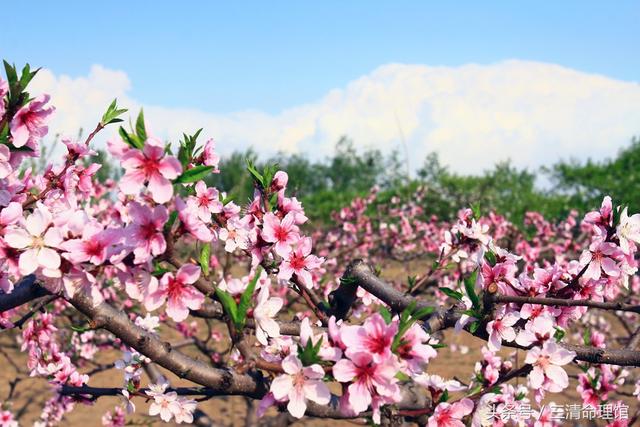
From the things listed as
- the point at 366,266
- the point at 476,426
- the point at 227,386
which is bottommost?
the point at 476,426

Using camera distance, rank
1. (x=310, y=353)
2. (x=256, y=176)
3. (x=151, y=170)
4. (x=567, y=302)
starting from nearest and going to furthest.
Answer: (x=151, y=170) → (x=310, y=353) → (x=567, y=302) → (x=256, y=176)

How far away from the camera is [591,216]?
Result: 2117 mm

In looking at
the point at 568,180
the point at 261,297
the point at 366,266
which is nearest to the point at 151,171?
the point at 261,297

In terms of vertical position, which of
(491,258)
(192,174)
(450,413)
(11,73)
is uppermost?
(11,73)

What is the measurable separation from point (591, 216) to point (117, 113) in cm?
212

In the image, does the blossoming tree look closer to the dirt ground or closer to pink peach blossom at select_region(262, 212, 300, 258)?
pink peach blossom at select_region(262, 212, 300, 258)

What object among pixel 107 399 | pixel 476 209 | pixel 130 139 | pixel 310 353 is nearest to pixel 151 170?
pixel 130 139

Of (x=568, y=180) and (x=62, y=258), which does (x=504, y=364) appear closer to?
(x=62, y=258)

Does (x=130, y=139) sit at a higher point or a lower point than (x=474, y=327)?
higher

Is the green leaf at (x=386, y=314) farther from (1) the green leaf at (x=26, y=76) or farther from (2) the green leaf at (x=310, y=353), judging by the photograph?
(1) the green leaf at (x=26, y=76)

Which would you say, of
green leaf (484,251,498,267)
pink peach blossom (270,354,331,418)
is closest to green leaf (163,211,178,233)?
pink peach blossom (270,354,331,418)

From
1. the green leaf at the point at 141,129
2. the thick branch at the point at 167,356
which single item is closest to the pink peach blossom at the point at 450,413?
the thick branch at the point at 167,356

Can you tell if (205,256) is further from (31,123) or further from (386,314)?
(31,123)

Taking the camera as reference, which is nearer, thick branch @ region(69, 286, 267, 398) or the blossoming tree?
the blossoming tree
